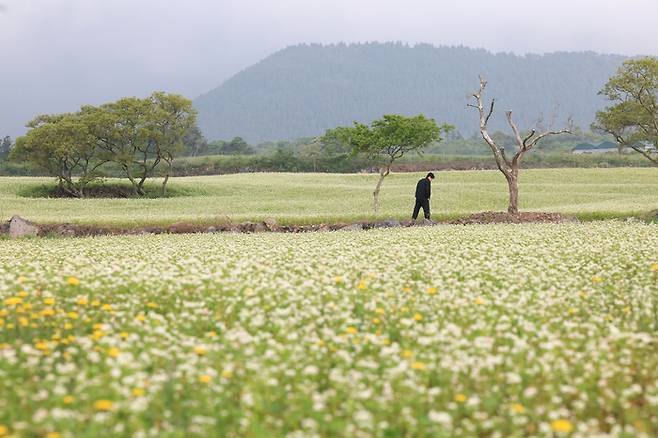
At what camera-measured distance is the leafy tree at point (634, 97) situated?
177 feet

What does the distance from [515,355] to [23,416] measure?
18.9 feet

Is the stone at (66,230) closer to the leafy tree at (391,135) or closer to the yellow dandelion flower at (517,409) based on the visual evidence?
the leafy tree at (391,135)

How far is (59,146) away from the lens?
208ft

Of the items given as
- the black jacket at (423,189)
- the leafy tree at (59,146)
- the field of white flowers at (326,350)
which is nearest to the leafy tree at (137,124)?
the leafy tree at (59,146)

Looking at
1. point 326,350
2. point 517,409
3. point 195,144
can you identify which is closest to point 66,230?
point 326,350

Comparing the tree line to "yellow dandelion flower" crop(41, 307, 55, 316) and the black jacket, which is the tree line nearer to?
the black jacket

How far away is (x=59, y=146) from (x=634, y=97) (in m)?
49.6

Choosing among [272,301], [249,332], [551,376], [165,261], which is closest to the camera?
[551,376]

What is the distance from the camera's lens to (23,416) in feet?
22.2

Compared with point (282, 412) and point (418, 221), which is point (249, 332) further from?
point (418, 221)

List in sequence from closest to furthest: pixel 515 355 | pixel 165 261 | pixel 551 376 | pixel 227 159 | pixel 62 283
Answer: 1. pixel 551 376
2. pixel 515 355
3. pixel 62 283
4. pixel 165 261
5. pixel 227 159

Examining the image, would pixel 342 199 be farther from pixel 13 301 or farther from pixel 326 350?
pixel 326 350

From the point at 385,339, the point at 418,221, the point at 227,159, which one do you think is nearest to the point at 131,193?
the point at 418,221

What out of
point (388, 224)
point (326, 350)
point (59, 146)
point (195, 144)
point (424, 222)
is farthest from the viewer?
point (195, 144)
